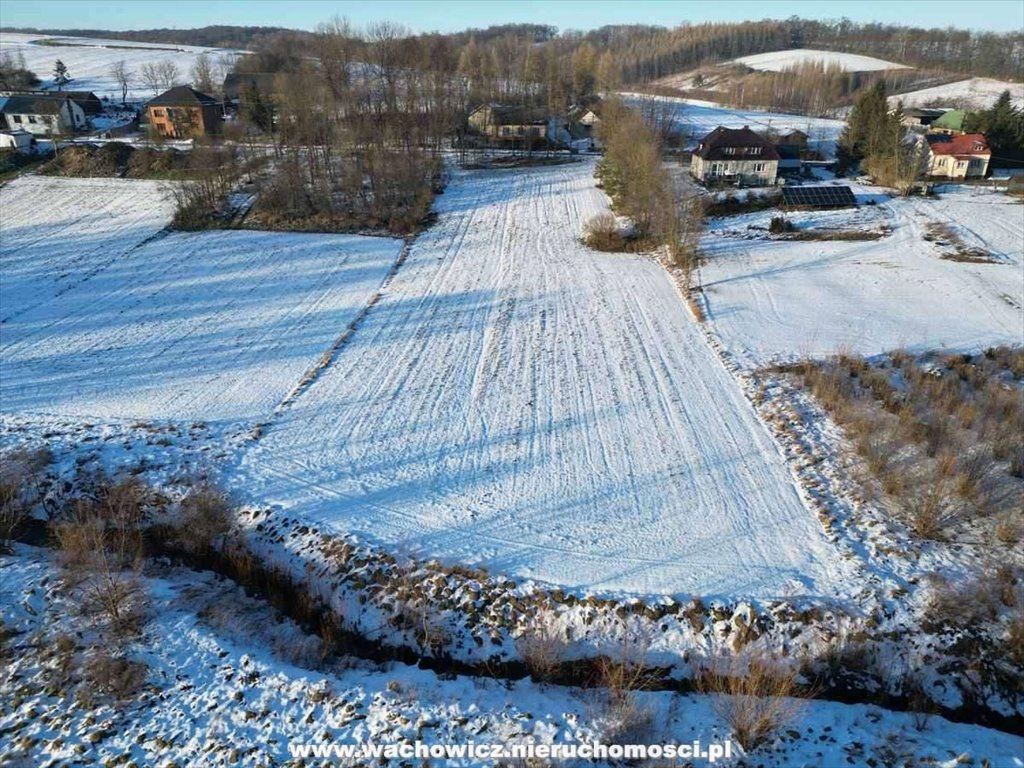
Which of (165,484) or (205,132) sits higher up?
(205,132)

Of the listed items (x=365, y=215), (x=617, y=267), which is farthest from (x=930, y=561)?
(x=365, y=215)

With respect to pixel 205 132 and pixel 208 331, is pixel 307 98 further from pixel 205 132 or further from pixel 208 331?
pixel 208 331

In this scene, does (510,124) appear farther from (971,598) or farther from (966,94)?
(966,94)

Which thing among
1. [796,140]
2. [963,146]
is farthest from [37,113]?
[963,146]

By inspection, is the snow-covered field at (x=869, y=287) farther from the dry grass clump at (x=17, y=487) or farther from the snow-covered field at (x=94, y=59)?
the snow-covered field at (x=94, y=59)

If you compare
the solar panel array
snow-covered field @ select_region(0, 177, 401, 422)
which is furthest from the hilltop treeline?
snow-covered field @ select_region(0, 177, 401, 422)

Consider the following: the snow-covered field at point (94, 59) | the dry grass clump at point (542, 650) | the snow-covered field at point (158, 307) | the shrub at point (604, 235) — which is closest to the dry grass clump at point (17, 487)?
the snow-covered field at point (158, 307)
